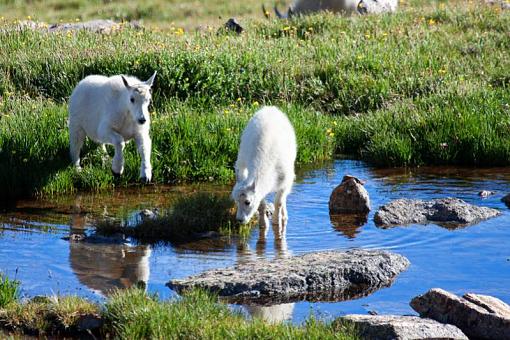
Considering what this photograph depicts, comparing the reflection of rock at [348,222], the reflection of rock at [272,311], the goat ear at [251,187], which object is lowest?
the reflection of rock at [272,311]

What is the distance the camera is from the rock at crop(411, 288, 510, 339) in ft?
26.5

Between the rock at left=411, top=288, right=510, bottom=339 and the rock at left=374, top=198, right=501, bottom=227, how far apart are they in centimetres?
337

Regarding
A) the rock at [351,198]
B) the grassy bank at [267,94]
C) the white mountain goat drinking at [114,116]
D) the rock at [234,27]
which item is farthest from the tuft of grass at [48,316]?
the rock at [234,27]

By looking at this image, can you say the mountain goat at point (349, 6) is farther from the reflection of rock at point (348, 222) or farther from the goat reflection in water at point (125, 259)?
the goat reflection in water at point (125, 259)

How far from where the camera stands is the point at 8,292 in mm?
8523

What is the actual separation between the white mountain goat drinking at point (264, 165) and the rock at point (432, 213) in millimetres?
1181

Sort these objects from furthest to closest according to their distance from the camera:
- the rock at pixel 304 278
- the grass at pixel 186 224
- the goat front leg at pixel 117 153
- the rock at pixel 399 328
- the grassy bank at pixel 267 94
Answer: the grassy bank at pixel 267 94, the goat front leg at pixel 117 153, the grass at pixel 186 224, the rock at pixel 304 278, the rock at pixel 399 328

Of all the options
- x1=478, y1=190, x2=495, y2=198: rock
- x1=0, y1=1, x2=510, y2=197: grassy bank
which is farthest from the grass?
x1=478, y1=190, x2=495, y2=198: rock

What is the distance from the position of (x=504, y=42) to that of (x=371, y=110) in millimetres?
4979

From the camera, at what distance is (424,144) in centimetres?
1537

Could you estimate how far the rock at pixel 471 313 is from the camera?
809 cm

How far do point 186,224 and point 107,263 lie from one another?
4.31ft

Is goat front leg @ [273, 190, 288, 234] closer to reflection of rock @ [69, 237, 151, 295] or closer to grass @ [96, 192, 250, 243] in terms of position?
grass @ [96, 192, 250, 243]

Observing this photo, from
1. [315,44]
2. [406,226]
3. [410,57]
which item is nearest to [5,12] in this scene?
[315,44]
